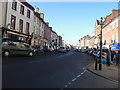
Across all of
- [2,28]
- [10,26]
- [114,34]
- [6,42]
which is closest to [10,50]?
[6,42]

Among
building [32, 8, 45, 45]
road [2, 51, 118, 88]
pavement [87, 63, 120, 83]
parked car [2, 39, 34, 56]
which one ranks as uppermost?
building [32, 8, 45, 45]

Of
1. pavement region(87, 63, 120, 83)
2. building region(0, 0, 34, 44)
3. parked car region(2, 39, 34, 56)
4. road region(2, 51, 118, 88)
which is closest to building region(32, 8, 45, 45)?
building region(0, 0, 34, 44)

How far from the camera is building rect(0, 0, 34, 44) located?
28.2 meters

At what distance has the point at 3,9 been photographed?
28.4 metres

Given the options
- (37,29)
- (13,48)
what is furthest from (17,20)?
(13,48)

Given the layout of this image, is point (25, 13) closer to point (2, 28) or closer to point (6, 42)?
point (2, 28)

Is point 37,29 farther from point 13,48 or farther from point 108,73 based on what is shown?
point 108,73

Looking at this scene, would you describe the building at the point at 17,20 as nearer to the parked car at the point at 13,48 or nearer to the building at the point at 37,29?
the building at the point at 37,29

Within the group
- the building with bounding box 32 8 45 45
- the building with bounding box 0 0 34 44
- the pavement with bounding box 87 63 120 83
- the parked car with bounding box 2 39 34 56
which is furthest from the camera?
the building with bounding box 32 8 45 45

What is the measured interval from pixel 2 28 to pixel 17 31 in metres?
5.16

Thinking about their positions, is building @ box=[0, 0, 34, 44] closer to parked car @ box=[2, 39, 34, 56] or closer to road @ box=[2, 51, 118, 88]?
parked car @ box=[2, 39, 34, 56]

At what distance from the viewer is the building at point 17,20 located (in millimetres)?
28216

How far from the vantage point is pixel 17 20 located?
32.2 metres

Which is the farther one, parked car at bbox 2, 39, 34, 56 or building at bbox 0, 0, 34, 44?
building at bbox 0, 0, 34, 44
